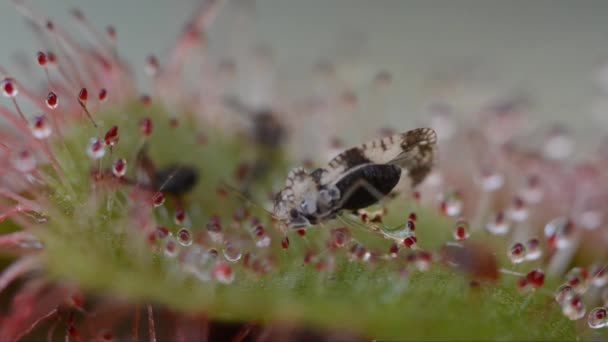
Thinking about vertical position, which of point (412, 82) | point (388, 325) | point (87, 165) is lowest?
point (388, 325)

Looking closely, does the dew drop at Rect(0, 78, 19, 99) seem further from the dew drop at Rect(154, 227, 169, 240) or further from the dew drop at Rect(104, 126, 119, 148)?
the dew drop at Rect(154, 227, 169, 240)

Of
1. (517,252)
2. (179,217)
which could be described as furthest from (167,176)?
(517,252)

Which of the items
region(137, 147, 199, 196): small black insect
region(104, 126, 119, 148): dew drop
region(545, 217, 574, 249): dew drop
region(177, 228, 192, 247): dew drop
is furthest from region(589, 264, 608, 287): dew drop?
region(104, 126, 119, 148): dew drop

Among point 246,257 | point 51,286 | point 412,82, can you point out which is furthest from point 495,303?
point 412,82

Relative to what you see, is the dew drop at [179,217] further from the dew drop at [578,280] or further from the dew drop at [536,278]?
the dew drop at [578,280]

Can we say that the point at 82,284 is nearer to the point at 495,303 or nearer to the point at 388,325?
the point at 388,325

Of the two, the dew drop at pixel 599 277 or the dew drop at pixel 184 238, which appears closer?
the dew drop at pixel 184 238

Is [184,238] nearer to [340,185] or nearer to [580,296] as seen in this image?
[340,185]

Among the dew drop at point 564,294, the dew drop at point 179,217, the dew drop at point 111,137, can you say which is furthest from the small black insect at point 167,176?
the dew drop at point 564,294
